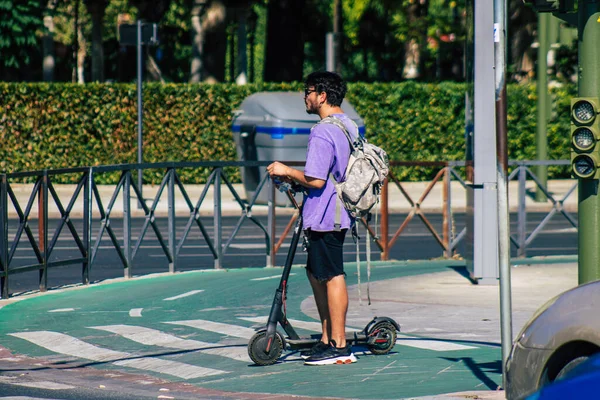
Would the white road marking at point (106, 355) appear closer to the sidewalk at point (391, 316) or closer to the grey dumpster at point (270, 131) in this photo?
the sidewalk at point (391, 316)

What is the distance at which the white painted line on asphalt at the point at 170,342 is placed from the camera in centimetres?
877

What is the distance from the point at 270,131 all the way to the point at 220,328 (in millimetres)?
13932

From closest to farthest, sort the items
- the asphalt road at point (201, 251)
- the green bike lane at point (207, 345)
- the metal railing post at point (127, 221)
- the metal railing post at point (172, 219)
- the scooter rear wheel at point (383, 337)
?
1. the green bike lane at point (207, 345)
2. the scooter rear wheel at point (383, 337)
3. the metal railing post at point (127, 221)
4. the metal railing post at point (172, 219)
5. the asphalt road at point (201, 251)

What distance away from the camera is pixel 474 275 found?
1250 centimetres

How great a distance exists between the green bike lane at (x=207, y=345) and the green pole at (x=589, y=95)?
0.89 metres

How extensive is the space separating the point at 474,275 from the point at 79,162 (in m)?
16.3

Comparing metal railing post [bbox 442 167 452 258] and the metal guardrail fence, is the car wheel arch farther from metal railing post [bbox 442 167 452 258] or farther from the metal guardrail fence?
metal railing post [bbox 442 167 452 258]

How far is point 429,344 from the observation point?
29.6ft

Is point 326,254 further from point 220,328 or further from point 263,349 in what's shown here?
point 220,328

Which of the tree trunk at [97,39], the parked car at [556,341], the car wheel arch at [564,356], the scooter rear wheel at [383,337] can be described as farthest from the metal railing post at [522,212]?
the tree trunk at [97,39]

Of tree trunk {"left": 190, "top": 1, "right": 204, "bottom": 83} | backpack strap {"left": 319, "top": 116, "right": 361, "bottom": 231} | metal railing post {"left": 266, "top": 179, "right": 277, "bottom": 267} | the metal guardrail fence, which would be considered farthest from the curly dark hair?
tree trunk {"left": 190, "top": 1, "right": 204, "bottom": 83}

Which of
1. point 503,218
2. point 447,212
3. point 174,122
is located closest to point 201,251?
point 447,212

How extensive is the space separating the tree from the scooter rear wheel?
26939mm

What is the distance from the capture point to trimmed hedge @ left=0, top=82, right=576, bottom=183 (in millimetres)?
26953
